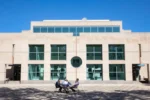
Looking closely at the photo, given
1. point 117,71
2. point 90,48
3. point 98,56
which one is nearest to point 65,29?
point 90,48

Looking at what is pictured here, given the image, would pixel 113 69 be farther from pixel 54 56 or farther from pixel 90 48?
pixel 54 56

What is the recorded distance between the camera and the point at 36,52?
3922 cm

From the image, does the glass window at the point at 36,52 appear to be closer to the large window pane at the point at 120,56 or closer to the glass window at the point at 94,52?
the glass window at the point at 94,52

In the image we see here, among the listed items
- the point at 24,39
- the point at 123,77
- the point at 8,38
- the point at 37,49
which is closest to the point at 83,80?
the point at 123,77

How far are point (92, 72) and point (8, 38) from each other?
14.9 m

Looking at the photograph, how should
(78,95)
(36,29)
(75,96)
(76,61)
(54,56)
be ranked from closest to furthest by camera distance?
(75,96)
(78,95)
(76,61)
(54,56)
(36,29)

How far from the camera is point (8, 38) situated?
40031mm

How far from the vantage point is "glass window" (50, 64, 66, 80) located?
38.8 metres

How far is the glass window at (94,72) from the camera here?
38875mm

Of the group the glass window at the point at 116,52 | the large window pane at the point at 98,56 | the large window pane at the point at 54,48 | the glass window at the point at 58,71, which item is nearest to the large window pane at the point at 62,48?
the large window pane at the point at 54,48

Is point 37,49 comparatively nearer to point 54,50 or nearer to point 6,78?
point 54,50

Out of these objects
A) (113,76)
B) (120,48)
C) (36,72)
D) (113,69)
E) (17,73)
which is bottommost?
(113,76)

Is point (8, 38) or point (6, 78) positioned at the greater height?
point (8, 38)

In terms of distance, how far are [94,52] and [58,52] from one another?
581 cm
